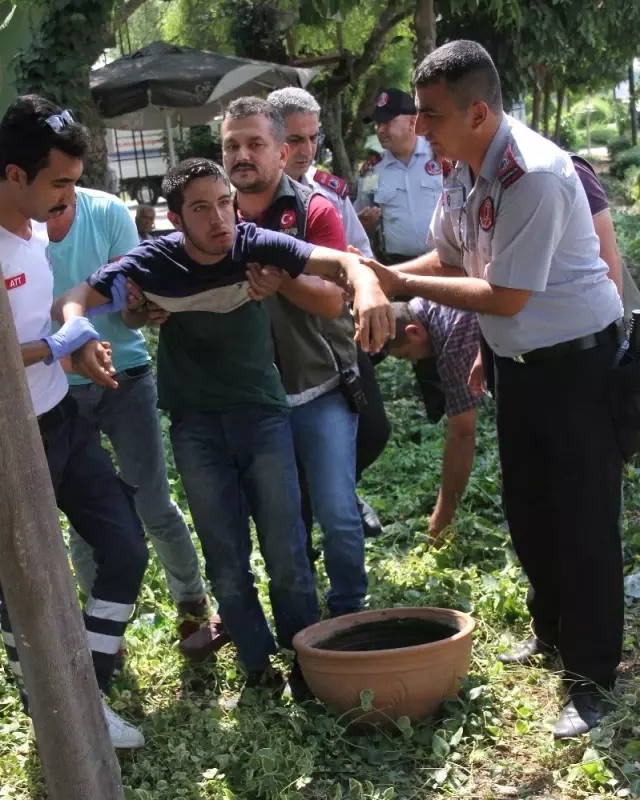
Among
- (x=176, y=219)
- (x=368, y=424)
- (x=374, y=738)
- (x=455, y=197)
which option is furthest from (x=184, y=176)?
(x=374, y=738)

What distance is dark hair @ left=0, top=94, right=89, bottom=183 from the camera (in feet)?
10.8

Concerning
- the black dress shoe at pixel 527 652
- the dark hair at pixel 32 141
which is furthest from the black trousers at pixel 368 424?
the dark hair at pixel 32 141

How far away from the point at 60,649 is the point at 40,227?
1528mm

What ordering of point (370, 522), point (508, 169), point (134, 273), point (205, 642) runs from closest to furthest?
point (508, 169) < point (134, 273) < point (205, 642) < point (370, 522)

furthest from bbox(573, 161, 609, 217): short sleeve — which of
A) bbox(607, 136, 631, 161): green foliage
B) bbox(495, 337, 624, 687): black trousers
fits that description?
bbox(607, 136, 631, 161): green foliage

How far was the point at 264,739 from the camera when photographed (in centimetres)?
352

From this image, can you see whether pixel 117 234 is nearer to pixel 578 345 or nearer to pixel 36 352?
pixel 36 352

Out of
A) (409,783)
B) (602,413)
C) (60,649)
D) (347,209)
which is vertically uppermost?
(347,209)

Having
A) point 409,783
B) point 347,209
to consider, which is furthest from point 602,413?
point 347,209

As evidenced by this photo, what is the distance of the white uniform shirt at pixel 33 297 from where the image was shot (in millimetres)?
3305

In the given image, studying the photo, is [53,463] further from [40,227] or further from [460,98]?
[460,98]

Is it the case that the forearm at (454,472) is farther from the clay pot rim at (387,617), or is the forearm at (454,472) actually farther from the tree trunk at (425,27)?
the tree trunk at (425,27)

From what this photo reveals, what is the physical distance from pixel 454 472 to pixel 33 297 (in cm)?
248

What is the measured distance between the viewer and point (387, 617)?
385cm
